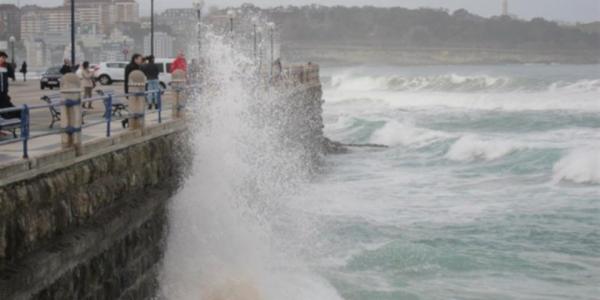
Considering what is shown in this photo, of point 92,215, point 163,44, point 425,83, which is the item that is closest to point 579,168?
point 92,215

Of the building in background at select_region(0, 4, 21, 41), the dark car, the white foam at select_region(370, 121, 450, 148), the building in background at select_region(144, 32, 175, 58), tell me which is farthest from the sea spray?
the building in background at select_region(0, 4, 21, 41)

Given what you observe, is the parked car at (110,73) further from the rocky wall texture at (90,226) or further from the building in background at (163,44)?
the building in background at (163,44)

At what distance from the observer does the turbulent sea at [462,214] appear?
591 inches

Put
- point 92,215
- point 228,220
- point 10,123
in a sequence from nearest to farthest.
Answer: point 10,123, point 92,215, point 228,220

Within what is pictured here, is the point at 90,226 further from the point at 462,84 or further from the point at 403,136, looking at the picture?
the point at 462,84

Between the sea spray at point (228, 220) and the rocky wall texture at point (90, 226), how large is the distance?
16.6 inches

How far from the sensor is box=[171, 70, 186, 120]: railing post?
1514 cm

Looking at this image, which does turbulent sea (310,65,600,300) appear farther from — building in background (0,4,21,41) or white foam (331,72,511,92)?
building in background (0,4,21,41)

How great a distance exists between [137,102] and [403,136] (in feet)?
91.1

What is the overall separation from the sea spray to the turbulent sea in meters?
0.91

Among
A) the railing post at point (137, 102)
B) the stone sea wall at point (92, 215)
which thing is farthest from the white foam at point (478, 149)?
the railing post at point (137, 102)

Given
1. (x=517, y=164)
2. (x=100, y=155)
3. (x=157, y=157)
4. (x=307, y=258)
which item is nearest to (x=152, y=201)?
(x=157, y=157)

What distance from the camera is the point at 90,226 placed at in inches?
400

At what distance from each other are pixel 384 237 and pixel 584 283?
4.30 m
